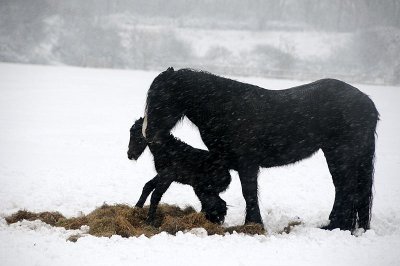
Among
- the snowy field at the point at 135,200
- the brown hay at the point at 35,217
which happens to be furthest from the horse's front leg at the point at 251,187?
the brown hay at the point at 35,217

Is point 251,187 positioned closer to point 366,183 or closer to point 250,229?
point 250,229

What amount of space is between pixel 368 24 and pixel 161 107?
173ft

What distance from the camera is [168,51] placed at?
50094 mm

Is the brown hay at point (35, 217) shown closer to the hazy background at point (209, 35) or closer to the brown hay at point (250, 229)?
the brown hay at point (250, 229)

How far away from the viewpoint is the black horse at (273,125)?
5309 millimetres

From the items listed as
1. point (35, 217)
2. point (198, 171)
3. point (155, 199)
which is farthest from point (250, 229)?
point (35, 217)

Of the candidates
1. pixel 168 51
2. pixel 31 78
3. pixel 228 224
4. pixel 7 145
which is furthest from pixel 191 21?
pixel 228 224

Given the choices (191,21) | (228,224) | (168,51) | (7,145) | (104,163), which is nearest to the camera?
(228,224)

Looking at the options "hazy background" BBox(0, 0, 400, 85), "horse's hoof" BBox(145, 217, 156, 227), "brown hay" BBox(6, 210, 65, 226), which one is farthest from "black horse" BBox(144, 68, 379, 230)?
"hazy background" BBox(0, 0, 400, 85)

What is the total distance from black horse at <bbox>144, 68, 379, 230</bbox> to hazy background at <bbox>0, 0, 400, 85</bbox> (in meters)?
34.4

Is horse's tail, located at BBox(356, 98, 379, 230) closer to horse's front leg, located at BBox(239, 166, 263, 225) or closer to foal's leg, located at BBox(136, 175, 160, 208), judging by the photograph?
horse's front leg, located at BBox(239, 166, 263, 225)

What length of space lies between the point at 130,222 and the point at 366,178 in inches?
117

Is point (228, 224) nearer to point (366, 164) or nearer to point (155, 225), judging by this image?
point (155, 225)

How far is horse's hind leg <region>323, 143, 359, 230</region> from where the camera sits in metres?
5.50
